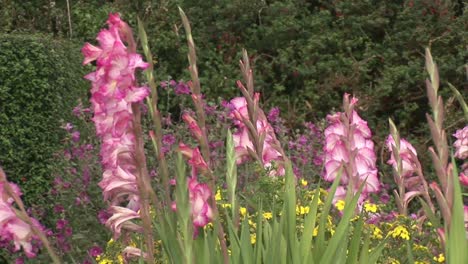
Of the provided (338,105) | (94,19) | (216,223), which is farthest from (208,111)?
(216,223)

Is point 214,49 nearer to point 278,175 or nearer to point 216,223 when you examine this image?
point 278,175

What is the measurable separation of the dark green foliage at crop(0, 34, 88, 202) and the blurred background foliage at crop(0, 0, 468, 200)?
0.65 m

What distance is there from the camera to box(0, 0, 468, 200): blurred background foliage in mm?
7738

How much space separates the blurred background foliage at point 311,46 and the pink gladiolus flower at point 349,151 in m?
4.28

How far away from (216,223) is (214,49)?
6.46 meters

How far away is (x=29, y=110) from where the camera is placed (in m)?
6.33

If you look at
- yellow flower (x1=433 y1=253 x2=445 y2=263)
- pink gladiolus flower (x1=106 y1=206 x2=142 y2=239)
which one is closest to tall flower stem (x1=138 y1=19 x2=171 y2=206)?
pink gladiolus flower (x1=106 y1=206 x2=142 y2=239)

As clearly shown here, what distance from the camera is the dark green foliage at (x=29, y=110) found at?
20.6 ft

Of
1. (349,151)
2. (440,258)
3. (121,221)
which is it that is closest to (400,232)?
(440,258)

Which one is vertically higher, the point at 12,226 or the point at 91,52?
the point at 91,52

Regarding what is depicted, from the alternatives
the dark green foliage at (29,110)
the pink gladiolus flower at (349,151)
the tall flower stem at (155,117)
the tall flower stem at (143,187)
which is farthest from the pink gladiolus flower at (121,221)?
the dark green foliage at (29,110)

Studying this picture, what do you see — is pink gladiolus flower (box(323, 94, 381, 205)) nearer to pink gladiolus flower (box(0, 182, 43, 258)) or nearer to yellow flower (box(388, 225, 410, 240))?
yellow flower (box(388, 225, 410, 240))

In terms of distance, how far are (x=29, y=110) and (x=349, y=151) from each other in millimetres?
3934

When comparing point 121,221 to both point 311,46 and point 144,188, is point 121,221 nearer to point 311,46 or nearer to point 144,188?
point 144,188
